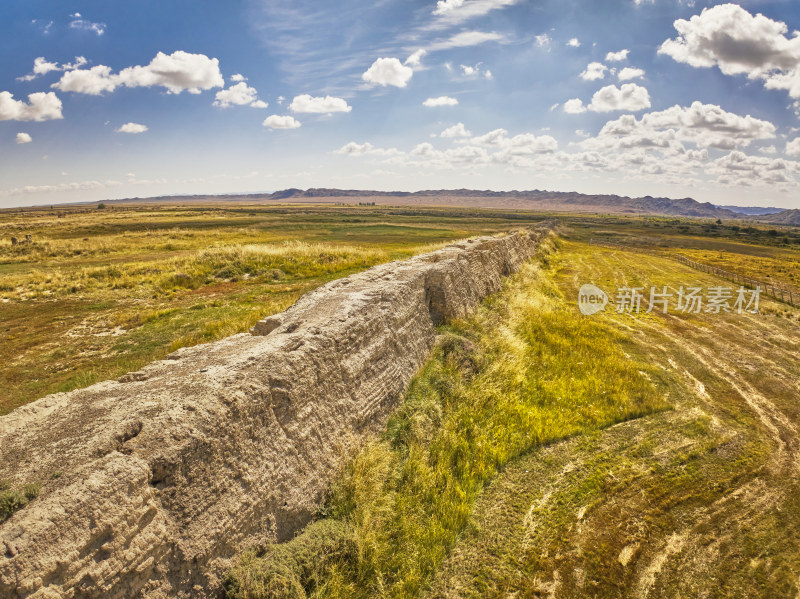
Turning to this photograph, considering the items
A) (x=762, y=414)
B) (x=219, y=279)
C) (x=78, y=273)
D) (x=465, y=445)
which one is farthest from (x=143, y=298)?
(x=762, y=414)

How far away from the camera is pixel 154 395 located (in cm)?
557

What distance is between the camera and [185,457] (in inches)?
191

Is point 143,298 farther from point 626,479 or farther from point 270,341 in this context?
point 626,479

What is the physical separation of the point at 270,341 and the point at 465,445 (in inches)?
196

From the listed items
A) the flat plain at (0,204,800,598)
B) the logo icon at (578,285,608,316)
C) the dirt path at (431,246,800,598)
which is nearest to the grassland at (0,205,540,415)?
the flat plain at (0,204,800,598)

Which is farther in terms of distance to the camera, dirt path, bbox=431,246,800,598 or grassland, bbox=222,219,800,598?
dirt path, bbox=431,246,800,598

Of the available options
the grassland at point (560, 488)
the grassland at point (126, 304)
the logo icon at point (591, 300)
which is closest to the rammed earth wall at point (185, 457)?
the grassland at point (560, 488)

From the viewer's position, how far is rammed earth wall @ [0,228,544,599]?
12.6 feet

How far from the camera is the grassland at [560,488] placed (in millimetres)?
6027

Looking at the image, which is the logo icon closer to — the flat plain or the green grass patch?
the flat plain

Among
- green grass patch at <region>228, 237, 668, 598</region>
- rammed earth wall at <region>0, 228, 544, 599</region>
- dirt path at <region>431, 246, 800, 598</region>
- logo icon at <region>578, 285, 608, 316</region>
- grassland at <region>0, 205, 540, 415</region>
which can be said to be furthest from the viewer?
logo icon at <region>578, 285, 608, 316</region>

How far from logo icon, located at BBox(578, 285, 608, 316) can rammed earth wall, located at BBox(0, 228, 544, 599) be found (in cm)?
1838

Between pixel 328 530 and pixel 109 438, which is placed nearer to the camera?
pixel 109 438

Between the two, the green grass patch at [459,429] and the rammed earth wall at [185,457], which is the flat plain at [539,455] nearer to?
the green grass patch at [459,429]
